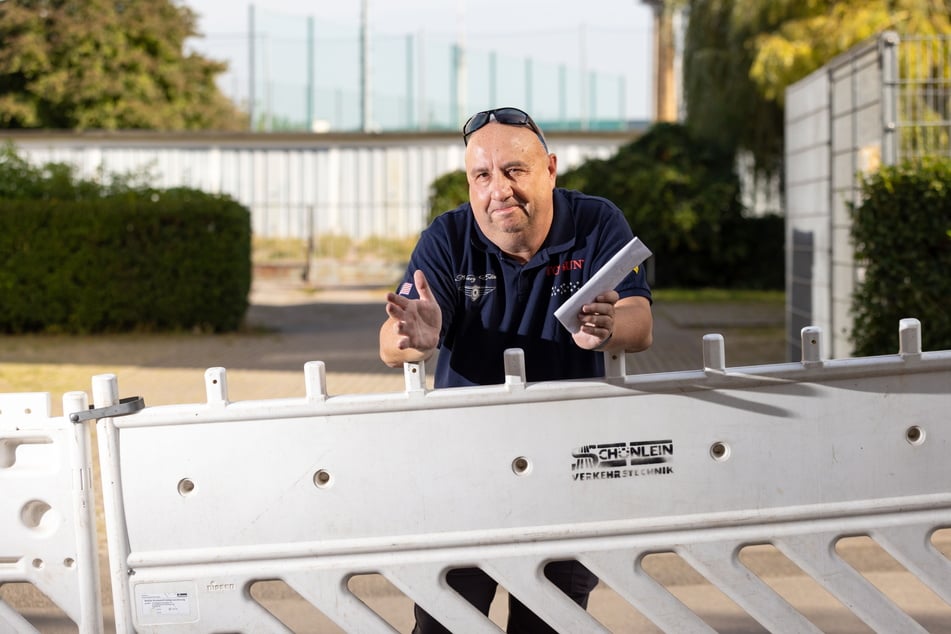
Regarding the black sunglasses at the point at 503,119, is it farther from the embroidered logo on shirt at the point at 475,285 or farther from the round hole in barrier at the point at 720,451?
the round hole in barrier at the point at 720,451

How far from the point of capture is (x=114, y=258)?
51.6 ft

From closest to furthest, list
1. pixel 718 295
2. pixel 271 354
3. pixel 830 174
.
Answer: pixel 830 174 → pixel 271 354 → pixel 718 295

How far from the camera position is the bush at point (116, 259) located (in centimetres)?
1569

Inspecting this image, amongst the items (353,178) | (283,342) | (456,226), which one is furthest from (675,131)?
(456,226)

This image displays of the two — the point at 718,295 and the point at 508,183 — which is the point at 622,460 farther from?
the point at 718,295

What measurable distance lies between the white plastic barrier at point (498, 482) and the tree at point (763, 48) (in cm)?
1731

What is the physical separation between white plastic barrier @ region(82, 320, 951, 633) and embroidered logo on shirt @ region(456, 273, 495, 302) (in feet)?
0.93

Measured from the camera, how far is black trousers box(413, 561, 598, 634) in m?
3.43

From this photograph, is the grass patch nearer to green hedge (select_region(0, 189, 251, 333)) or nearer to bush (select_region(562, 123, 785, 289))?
bush (select_region(562, 123, 785, 289))

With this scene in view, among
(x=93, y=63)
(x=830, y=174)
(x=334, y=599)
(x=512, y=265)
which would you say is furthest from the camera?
(x=93, y=63)

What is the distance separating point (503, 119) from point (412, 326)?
67cm

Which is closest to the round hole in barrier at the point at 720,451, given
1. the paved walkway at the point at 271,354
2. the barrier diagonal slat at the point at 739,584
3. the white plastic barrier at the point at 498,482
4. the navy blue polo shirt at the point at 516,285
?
the white plastic barrier at the point at 498,482

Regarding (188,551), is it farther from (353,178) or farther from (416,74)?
(416,74)

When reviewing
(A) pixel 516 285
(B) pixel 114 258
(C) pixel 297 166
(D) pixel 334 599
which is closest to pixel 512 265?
(A) pixel 516 285
